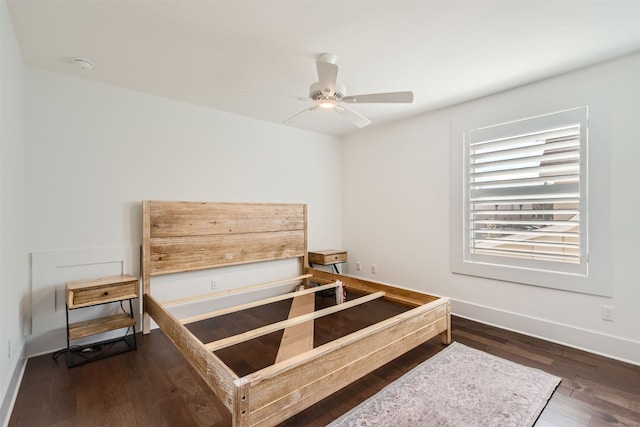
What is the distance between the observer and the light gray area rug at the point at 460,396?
72.5 inches

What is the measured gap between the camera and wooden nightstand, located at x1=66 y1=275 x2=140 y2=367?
251 cm

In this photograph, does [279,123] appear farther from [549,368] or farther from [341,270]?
[549,368]

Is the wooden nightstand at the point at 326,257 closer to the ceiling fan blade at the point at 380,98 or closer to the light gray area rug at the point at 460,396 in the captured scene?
the light gray area rug at the point at 460,396

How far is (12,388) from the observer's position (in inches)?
80.3

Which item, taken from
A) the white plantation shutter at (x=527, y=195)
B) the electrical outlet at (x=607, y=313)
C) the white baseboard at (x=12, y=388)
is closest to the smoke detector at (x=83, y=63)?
the white baseboard at (x=12, y=388)

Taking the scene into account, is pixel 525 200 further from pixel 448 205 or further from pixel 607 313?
pixel 607 313

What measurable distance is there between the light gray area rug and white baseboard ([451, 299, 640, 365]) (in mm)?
798

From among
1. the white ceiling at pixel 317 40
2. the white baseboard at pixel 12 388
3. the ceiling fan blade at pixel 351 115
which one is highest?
the white ceiling at pixel 317 40

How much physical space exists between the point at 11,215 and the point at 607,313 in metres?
4.94

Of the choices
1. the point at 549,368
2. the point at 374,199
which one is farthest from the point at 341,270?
the point at 549,368

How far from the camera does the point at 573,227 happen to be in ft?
9.23

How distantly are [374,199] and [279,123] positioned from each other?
6.26 ft

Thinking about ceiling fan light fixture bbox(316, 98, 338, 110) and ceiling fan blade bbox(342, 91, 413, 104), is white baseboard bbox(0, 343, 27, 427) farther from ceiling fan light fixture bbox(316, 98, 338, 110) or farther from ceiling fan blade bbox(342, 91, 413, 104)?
ceiling fan blade bbox(342, 91, 413, 104)

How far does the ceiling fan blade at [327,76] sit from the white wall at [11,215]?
1.99 meters
